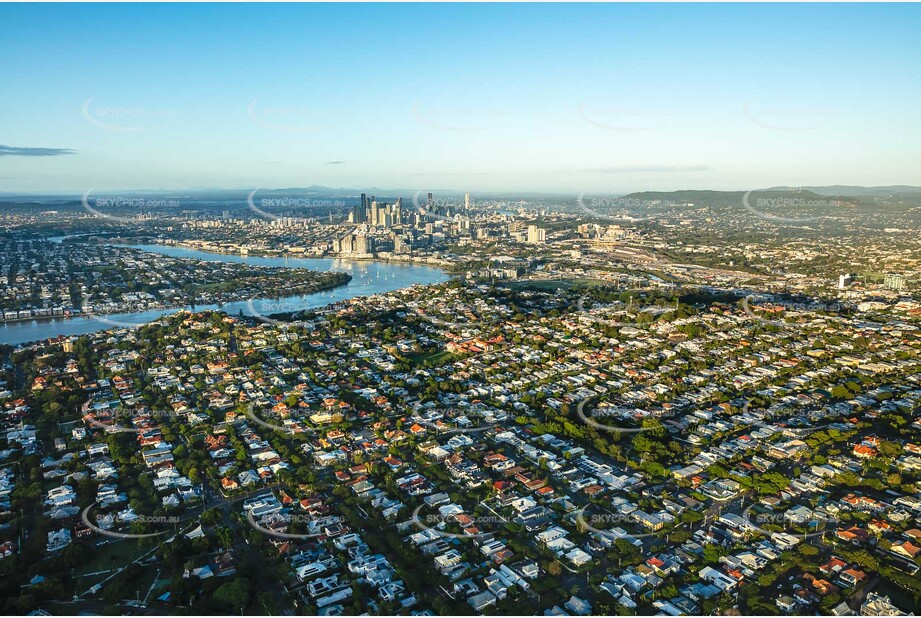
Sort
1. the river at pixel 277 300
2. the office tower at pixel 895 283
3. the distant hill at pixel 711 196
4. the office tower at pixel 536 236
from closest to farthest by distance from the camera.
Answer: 1. the river at pixel 277 300
2. the office tower at pixel 895 283
3. the office tower at pixel 536 236
4. the distant hill at pixel 711 196

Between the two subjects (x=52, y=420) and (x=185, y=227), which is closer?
(x=52, y=420)

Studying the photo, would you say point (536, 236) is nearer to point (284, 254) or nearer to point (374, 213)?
point (374, 213)

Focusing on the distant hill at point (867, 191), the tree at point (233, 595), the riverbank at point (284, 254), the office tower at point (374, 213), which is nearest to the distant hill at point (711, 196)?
the distant hill at point (867, 191)

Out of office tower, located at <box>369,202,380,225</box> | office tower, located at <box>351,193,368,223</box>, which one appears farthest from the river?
office tower, located at <box>351,193,368,223</box>

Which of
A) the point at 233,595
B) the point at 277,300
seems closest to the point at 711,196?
the point at 277,300

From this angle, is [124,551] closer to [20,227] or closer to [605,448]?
[605,448]

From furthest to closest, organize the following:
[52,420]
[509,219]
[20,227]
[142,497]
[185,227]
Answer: [509,219] < [185,227] < [20,227] < [52,420] < [142,497]

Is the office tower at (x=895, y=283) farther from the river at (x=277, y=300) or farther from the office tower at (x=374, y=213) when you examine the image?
the office tower at (x=374, y=213)

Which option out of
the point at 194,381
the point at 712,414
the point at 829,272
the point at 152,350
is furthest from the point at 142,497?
the point at 829,272

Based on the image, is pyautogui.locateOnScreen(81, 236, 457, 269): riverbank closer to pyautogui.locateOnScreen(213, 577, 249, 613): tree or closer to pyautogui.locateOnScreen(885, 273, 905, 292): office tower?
pyautogui.locateOnScreen(885, 273, 905, 292): office tower
